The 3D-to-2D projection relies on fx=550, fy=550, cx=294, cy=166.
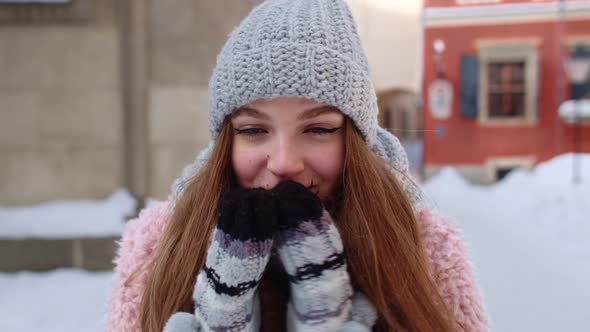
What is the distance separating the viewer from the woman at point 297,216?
37.8 inches

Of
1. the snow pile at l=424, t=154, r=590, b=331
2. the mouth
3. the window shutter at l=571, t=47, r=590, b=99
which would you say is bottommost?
the snow pile at l=424, t=154, r=590, b=331

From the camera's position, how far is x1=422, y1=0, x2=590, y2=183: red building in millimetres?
10320

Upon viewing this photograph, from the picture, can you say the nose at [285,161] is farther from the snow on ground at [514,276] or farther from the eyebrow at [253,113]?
the snow on ground at [514,276]

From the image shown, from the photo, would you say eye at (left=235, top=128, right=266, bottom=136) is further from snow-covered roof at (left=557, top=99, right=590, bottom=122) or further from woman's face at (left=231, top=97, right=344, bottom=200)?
snow-covered roof at (left=557, top=99, right=590, bottom=122)

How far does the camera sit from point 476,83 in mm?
10820

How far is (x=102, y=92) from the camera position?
4148 millimetres

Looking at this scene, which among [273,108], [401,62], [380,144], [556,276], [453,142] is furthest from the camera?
[401,62]

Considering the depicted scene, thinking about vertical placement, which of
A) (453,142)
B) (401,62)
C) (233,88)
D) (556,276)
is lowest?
(556,276)

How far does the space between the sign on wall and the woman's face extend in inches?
400

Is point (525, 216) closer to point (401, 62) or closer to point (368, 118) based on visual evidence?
point (368, 118)

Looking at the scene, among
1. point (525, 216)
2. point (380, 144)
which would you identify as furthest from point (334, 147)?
point (525, 216)

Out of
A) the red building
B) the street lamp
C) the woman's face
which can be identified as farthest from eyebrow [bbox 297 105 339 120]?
the street lamp

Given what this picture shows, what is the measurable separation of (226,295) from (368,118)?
49cm

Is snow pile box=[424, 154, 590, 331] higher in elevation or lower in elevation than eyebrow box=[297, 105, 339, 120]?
lower
